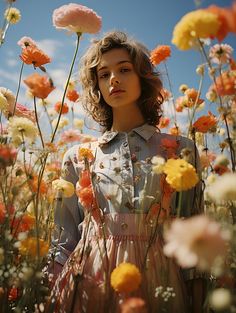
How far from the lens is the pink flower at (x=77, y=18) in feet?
4.01

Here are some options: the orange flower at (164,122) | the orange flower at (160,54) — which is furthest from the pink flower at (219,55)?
the orange flower at (164,122)

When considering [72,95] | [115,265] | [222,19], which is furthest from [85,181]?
[72,95]

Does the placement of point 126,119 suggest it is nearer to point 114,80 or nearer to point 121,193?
point 114,80

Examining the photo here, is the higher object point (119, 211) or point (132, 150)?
point (132, 150)

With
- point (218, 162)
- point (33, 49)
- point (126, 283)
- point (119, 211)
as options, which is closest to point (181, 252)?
point (126, 283)

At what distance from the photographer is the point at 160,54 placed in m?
1.41

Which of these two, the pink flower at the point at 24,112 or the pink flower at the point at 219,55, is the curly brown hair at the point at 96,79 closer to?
the pink flower at the point at 24,112

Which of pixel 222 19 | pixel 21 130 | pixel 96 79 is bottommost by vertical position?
pixel 21 130

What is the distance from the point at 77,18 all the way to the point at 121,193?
0.63m

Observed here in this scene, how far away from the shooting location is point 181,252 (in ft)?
1.78

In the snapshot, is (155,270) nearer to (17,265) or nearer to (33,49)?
(17,265)

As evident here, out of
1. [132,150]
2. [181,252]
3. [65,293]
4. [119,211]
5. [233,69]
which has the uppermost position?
[233,69]

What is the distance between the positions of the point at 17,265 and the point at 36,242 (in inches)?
8.5

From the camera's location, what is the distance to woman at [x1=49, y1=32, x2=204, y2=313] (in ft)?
3.63
